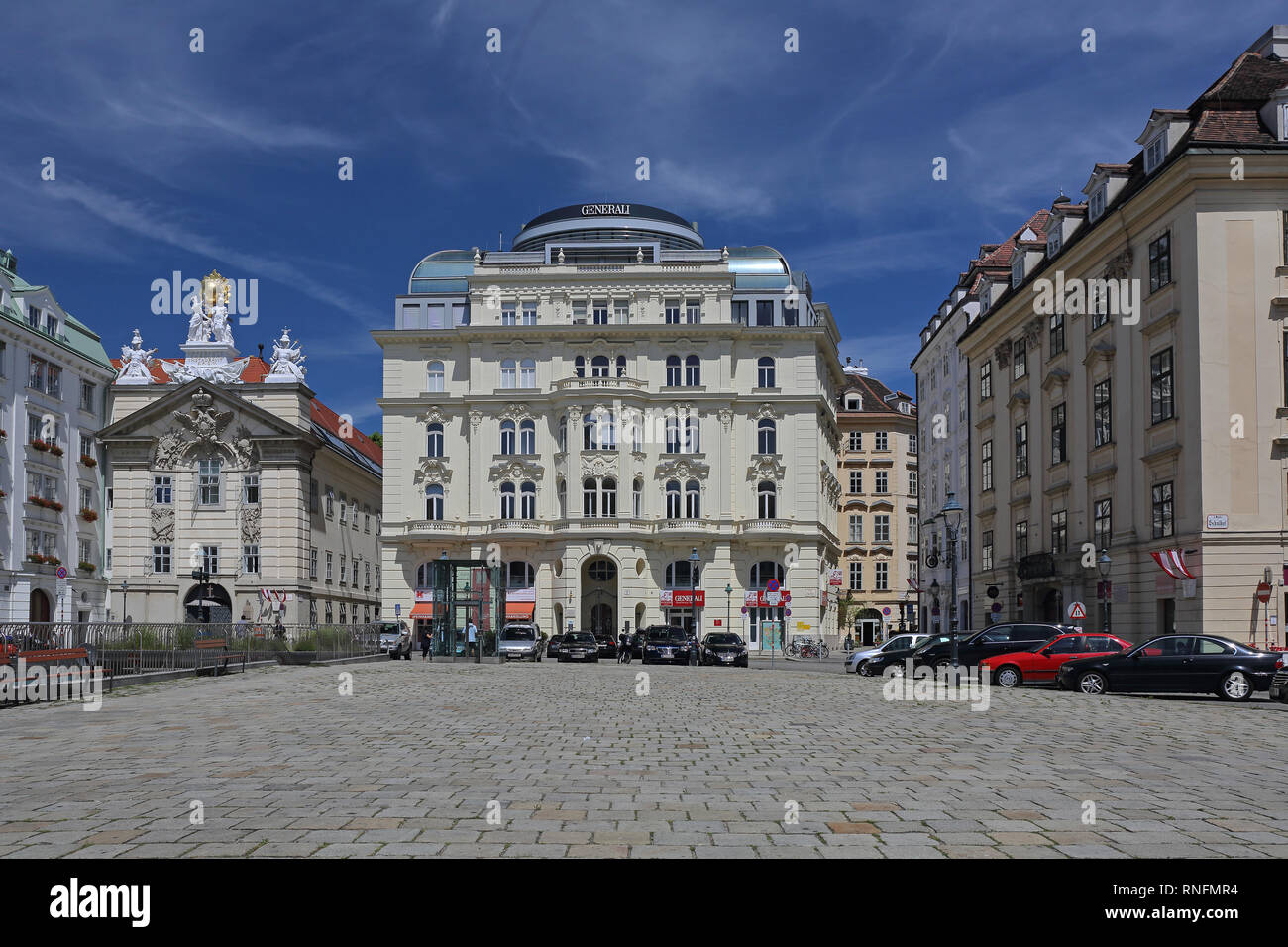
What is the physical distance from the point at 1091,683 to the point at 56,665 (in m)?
22.1

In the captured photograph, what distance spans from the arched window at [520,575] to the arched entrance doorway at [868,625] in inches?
1109

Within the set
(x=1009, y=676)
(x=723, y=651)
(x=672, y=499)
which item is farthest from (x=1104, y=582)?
(x=672, y=499)

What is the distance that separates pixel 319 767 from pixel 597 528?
54.9m

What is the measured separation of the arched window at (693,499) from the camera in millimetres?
69188

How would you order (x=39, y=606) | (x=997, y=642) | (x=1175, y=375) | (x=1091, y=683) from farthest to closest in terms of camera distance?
(x=39, y=606), (x=1175, y=375), (x=997, y=642), (x=1091, y=683)

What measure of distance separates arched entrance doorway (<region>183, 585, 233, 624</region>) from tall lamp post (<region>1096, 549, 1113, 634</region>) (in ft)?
143

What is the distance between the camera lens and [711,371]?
2744 inches

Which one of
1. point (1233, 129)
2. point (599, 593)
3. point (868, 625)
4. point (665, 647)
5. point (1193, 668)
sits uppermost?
point (1233, 129)

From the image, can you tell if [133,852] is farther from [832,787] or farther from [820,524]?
[820,524]

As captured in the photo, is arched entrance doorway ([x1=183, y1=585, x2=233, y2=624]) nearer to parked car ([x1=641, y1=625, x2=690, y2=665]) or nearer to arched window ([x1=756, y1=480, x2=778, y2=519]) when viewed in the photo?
parked car ([x1=641, y1=625, x2=690, y2=665])

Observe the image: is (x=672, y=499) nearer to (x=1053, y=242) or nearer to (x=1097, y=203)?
(x=1053, y=242)

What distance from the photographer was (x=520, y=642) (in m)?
52.0

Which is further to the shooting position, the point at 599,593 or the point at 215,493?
the point at 599,593
